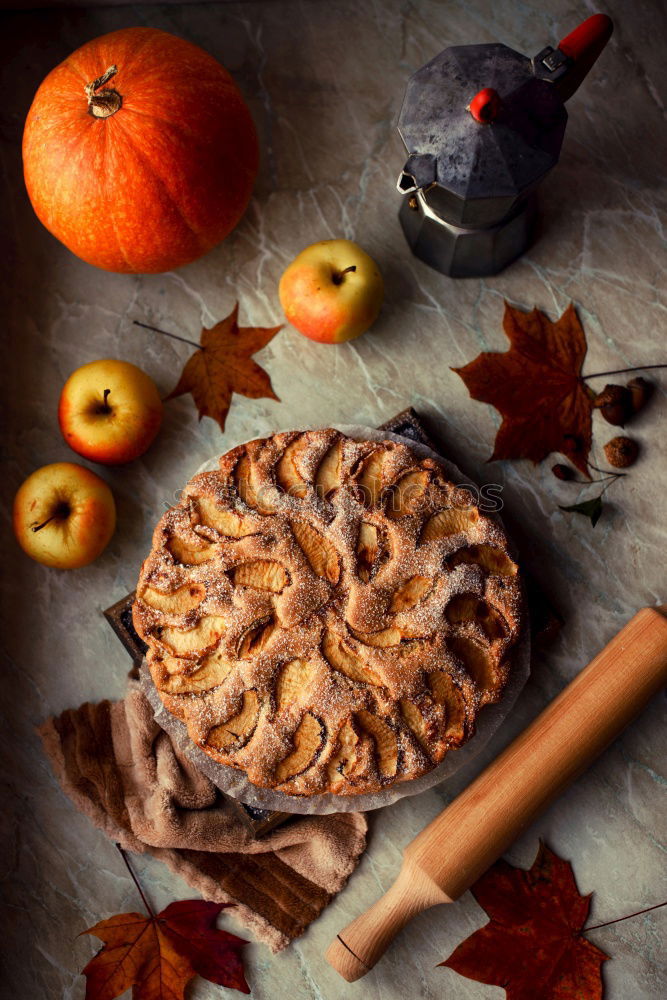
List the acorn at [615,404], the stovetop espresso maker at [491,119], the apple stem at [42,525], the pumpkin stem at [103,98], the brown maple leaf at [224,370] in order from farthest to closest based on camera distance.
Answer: the brown maple leaf at [224,370], the acorn at [615,404], the apple stem at [42,525], the pumpkin stem at [103,98], the stovetop espresso maker at [491,119]

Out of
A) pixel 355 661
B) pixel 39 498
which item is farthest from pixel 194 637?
pixel 39 498

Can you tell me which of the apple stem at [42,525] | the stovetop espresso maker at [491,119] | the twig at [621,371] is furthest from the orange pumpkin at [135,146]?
the twig at [621,371]

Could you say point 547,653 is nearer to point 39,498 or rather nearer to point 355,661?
point 355,661

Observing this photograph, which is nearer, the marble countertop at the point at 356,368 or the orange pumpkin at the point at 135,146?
the orange pumpkin at the point at 135,146

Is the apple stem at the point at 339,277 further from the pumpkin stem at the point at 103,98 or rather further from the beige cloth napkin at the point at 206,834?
the beige cloth napkin at the point at 206,834

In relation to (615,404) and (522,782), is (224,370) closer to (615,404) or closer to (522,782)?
(615,404)

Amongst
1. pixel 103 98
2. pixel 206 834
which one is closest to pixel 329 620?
pixel 206 834
